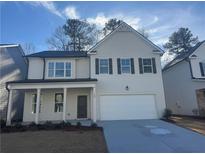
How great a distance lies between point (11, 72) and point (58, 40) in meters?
11.9

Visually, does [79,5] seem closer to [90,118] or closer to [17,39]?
[90,118]

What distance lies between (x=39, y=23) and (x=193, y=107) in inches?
606

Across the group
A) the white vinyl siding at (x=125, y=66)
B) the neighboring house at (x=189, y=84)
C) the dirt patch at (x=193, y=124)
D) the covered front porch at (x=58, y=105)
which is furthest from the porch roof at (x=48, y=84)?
the neighboring house at (x=189, y=84)

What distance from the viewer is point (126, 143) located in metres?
7.77

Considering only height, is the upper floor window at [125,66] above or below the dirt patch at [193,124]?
above

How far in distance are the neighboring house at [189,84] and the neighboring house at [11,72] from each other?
16428 millimetres

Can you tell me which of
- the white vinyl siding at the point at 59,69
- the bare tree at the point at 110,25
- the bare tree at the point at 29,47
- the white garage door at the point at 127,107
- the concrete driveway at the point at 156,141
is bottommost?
the concrete driveway at the point at 156,141

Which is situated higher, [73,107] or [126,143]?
[73,107]

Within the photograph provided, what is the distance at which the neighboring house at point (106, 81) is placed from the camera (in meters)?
14.7

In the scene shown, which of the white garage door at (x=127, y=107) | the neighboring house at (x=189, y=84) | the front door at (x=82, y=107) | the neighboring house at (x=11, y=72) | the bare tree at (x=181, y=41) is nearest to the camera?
the white garage door at (x=127, y=107)

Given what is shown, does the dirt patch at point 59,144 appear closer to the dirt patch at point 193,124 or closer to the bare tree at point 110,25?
the dirt patch at point 193,124

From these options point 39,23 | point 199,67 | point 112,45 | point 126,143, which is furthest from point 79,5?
point 199,67

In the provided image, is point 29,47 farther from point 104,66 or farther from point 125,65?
point 125,65

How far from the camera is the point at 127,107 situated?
14.8m
